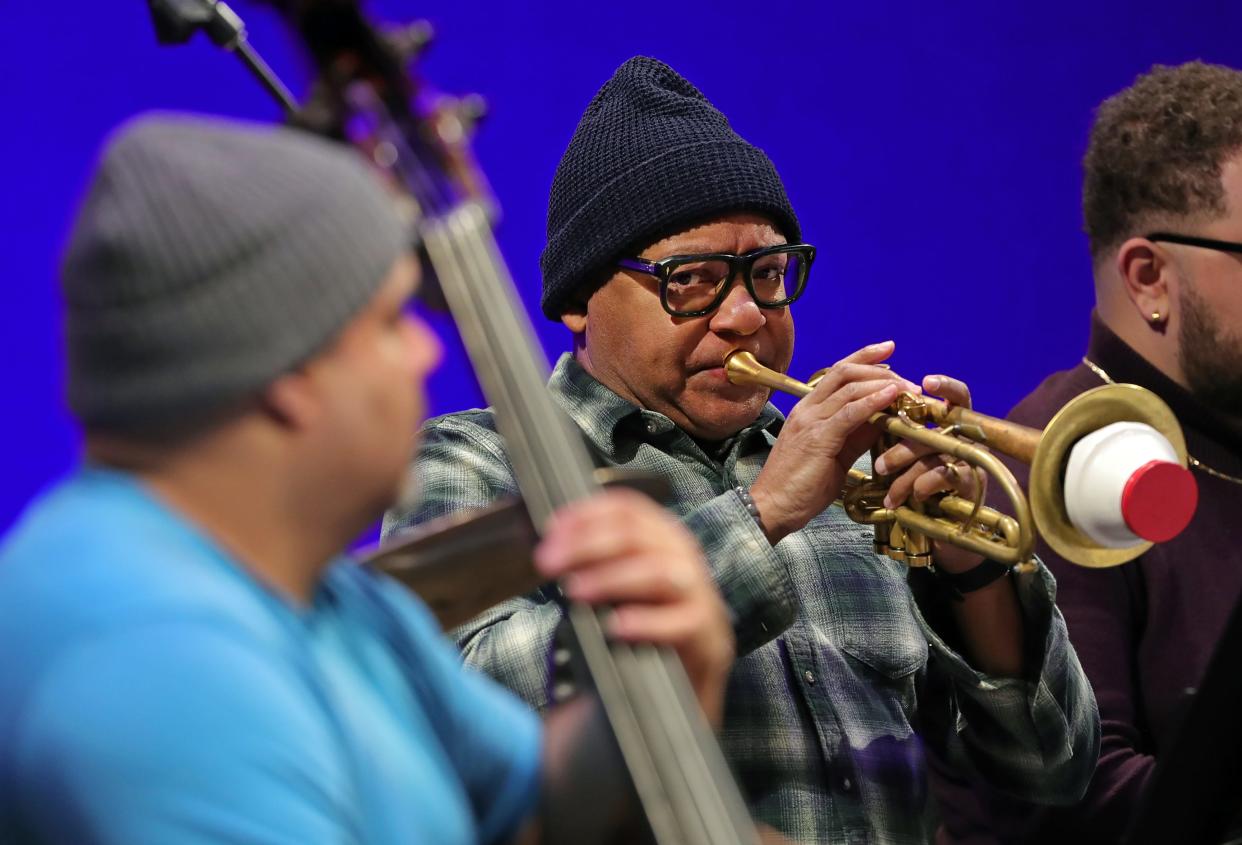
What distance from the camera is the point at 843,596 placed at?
5.43 feet

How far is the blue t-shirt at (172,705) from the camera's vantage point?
558mm

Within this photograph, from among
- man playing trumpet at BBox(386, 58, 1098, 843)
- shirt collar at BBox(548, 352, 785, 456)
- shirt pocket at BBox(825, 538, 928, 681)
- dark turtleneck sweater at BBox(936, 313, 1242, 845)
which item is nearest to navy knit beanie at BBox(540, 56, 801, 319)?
man playing trumpet at BBox(386, 58, 1098, 843)

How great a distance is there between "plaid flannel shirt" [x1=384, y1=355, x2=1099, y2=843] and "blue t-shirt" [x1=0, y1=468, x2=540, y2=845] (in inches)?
29.2

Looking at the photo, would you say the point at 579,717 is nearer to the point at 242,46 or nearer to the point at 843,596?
the point at 242,46

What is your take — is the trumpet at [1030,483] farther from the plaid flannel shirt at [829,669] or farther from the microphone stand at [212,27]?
the microphone stand at [212,27]

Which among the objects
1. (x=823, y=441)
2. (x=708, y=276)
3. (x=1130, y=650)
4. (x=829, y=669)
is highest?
(x=708, y=276)

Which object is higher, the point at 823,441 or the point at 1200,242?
the point at 1200,242

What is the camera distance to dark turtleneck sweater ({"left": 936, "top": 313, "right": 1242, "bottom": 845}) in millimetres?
1816

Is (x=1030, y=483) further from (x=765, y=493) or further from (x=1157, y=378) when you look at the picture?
(x=1157, y=378)

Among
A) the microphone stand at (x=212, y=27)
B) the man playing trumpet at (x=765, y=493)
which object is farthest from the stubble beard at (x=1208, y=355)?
the microphone stand at (x=212, y=27)

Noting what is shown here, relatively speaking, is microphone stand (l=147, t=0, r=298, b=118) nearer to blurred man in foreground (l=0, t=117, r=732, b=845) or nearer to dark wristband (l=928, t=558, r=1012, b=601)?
blurred man in foreground (l=0, t=117, r=732, b=845)

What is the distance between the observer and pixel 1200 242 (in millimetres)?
2004

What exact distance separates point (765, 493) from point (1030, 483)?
0.26m

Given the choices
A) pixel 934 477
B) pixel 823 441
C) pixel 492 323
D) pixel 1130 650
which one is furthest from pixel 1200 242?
pixel 492 323
